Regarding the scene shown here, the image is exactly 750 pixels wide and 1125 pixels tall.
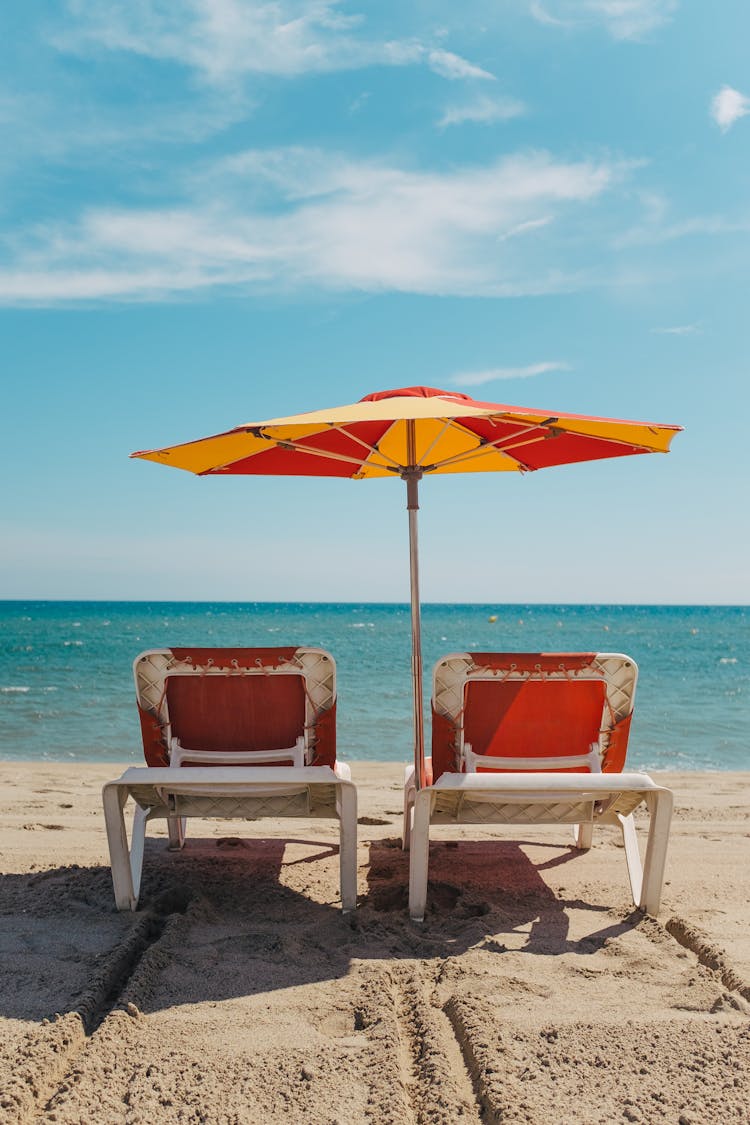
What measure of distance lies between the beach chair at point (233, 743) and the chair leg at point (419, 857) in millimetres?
267

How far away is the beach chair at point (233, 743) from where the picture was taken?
3.62m

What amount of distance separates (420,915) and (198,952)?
0.96m

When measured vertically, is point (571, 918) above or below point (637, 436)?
below

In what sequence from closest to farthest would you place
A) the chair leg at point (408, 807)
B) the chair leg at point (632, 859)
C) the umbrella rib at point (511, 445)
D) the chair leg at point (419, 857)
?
the chair leg at point (419, 857) → the chair leg at point (632, 859) → the umbrella rib at point (511, 445) → the chair leg at point (408, 807)

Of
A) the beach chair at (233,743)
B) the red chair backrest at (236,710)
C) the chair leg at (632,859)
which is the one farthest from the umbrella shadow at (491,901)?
the red chair backrest at (236,710)

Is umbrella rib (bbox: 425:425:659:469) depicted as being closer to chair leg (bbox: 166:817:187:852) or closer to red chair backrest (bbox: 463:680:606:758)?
red chair backrest (bbox: 463:680:606:758)

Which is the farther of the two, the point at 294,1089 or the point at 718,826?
the point at 718,826

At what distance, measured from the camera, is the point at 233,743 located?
13.1 feet

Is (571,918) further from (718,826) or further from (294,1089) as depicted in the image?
(718,826)

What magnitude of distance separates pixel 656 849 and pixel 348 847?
1361mm

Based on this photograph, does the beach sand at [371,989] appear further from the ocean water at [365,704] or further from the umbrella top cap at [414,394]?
the ocean water at [365,704]

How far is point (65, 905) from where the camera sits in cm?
370

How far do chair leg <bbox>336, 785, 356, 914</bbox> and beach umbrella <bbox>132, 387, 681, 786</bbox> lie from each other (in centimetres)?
36

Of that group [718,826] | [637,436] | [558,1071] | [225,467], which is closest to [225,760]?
[225,467]
